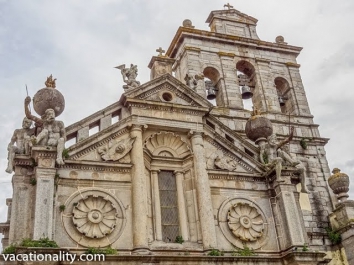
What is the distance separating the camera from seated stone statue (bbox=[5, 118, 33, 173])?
46.6ft

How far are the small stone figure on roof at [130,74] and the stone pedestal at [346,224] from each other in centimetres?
970

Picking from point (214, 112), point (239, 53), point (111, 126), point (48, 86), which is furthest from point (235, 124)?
point (48, 86)

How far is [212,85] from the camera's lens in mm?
23578

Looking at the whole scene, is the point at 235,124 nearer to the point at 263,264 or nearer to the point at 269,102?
the point at 269,102

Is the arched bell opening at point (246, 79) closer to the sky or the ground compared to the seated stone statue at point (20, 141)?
closer to the sky

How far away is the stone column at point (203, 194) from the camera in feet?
49.0

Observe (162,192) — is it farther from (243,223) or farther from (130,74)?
(130,74)

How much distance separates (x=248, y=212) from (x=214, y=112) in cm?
665

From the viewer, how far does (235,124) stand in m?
22.0

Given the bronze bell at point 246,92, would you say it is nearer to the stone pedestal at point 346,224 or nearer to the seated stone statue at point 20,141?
the stone pedestal at point 346,224

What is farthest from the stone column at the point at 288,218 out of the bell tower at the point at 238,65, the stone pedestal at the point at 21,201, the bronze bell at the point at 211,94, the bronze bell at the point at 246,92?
the bronze bell at the point at 246,92

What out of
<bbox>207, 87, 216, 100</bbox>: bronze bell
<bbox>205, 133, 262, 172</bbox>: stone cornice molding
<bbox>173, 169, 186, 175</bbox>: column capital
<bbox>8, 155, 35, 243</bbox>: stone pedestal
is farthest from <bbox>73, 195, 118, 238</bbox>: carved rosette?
<bbox>207, 87, 216, 100</bbox>: bronze bell

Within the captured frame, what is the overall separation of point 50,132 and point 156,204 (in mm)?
A: 3942

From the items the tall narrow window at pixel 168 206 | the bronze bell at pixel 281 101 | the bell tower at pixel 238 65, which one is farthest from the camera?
the bronze bell at pixel 281 101
